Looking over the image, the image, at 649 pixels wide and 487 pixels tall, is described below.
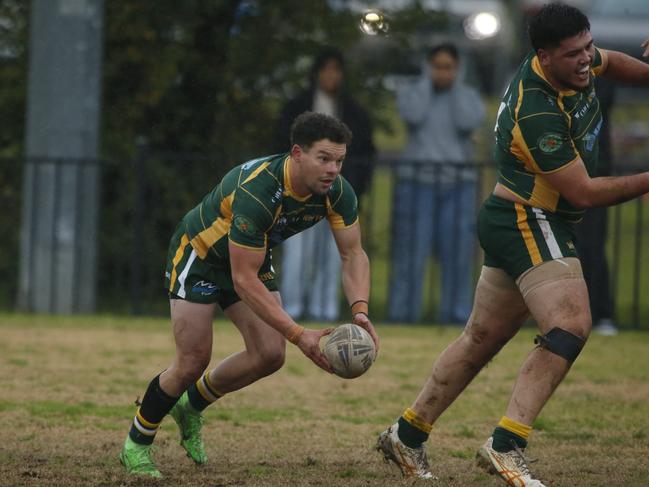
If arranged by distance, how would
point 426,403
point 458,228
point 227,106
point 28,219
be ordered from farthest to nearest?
point 227,106, point 28,219, point 458,228, point 426,403

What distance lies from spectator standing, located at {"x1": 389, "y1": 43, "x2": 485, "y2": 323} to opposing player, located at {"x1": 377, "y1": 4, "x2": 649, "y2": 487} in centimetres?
651

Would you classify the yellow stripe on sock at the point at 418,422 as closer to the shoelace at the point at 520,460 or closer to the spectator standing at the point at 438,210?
the shoelace at the point at 520,460

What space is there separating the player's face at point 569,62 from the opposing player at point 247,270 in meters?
0.96

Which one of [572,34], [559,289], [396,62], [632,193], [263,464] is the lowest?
[263,464]

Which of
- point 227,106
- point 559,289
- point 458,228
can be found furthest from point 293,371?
point 227,106

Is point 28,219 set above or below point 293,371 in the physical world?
above

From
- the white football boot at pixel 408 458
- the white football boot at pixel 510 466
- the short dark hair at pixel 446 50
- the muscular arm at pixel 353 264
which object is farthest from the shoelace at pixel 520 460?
the short dark hair at pixel 446 50

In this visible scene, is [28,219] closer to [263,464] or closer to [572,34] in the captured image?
[263,464]

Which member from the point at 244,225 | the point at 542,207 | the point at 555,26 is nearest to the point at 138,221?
the point at 244,225

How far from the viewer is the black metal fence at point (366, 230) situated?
41.7ft

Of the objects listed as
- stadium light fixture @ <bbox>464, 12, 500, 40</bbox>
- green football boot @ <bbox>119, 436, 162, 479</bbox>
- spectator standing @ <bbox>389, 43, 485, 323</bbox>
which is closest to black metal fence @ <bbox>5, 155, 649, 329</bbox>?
spectator standing @ <bbox>389, 43, 485, 323</bbox>

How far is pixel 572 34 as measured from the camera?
5.69m

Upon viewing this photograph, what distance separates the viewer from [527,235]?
230 inches

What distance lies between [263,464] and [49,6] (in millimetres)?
7923
